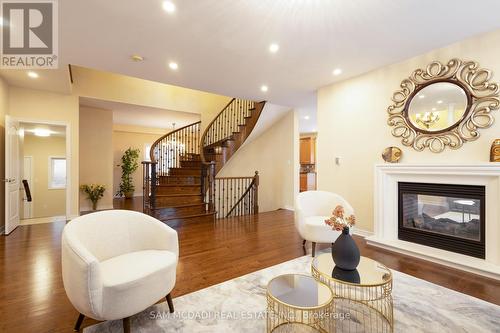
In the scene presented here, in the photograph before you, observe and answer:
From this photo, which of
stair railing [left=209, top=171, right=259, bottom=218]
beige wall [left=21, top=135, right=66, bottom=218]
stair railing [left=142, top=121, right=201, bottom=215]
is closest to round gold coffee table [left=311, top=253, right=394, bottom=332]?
stair railing [left=209, top=171, right=259, bottom=218]

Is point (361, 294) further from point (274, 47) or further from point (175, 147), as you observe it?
point (175, 147)

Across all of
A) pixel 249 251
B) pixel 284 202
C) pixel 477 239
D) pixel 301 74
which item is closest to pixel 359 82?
pixel 301 74

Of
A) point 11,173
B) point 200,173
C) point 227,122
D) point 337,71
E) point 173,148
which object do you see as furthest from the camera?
point 173,148

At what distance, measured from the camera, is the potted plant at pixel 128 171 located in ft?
28.7

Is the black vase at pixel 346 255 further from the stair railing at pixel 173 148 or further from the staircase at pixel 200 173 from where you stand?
the stair railing at pixel 173 148

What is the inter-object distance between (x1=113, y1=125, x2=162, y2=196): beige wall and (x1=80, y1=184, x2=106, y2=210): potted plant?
3.08 meters

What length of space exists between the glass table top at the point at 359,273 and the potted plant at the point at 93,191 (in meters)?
6.03

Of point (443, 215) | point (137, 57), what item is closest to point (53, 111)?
point (137, 57)

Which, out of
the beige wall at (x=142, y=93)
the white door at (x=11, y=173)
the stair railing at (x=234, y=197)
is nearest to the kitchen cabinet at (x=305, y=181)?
the stair railing at (x=234, y=197)

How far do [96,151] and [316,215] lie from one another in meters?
Answer: 5.94

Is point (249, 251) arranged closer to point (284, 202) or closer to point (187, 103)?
point (284, 202)

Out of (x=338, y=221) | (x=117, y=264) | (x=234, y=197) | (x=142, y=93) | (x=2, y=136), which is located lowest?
(x=234, y=197)

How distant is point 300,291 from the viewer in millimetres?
1563

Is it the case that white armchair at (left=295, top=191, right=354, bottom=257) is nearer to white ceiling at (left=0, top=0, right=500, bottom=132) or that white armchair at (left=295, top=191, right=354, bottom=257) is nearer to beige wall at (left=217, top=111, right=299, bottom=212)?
white ceiling at (left=0, top=0, right=500, bottom=132)
